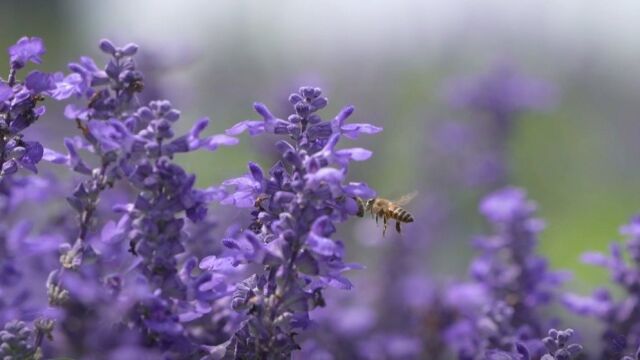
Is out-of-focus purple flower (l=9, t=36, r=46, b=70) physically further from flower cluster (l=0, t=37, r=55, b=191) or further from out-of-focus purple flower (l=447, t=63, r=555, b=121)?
out-of-focus purple flower (l=447, t=63, r=555, b=121)

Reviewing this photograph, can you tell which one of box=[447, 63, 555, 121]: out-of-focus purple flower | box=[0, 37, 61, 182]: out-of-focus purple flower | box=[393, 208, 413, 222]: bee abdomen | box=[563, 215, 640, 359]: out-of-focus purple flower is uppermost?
box=[447, 63, 555, 121]: out-of-focus purple flower

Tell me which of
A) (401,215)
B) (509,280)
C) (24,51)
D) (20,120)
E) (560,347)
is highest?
(509,280)

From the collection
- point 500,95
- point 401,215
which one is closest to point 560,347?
point 401,215

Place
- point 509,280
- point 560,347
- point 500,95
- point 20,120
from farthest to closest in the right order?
point 500,95 < point 509,280 < point 20,120 < point 560,347

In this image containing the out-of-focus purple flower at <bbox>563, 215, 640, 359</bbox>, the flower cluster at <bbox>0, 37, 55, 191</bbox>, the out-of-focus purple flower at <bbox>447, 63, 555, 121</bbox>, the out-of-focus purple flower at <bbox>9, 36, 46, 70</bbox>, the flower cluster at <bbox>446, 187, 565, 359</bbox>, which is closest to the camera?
the flower cluster at <bbox>0, 37, 55, 191</bbox>

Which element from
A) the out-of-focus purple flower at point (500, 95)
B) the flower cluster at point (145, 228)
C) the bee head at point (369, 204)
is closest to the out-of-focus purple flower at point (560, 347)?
the flower cluster at point (145, 228)

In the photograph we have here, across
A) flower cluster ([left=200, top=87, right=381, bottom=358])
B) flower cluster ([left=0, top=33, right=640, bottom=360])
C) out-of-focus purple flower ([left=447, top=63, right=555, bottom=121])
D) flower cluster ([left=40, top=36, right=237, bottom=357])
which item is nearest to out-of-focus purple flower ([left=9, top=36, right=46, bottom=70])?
flower cluster ([left=0, top=33, right=640, bottom=360])

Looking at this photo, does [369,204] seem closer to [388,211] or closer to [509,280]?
[388,211]

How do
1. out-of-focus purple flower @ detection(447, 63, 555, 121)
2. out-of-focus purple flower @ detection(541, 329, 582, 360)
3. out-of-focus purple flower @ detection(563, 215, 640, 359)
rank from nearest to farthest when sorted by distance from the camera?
out-of-focus purple flower @ detection(541, 329, 582, 360), out-of-focus purple flower @ detection(563, 215, 640, 359), out-of-focus purple flower @ detection(447, 63, 555, 121)
